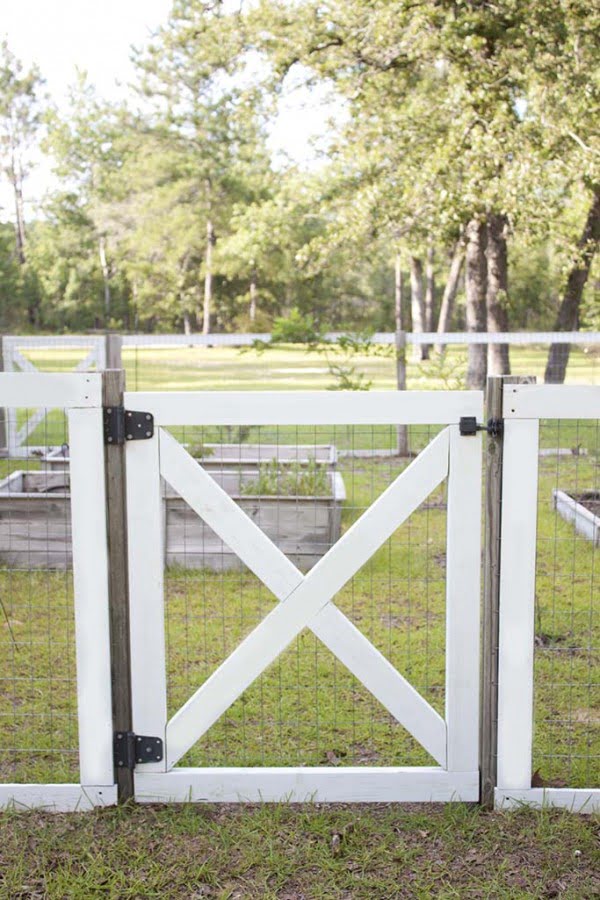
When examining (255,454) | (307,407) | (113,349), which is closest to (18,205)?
(113,349)

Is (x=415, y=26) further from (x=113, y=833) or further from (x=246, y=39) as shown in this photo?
(x=113, y=833)

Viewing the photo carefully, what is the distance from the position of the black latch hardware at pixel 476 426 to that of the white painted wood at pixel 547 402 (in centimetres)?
4

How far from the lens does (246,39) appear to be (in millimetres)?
15734

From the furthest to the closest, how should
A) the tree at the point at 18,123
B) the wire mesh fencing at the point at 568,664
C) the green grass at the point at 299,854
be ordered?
the tree at the point at 18,123
the wire mesh fencing at the point at 568,664
the green grass at the point at 299,854

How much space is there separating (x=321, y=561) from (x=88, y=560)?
758 millimetres

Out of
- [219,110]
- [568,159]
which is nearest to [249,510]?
[568,159]

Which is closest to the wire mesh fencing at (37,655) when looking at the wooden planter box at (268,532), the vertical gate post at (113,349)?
the wooden planter box at (268,532)

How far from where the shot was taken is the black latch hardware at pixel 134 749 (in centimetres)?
320

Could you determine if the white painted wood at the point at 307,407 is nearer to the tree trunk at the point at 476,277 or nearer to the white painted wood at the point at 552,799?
the white painted wood at the point at 552,799

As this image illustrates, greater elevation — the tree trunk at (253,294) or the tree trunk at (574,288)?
the tree trunk at (253,294)

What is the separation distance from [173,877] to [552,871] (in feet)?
3.69

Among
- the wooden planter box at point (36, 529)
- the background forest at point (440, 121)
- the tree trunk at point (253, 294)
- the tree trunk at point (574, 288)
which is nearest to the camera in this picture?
the wooden planter box at point (36, 529)

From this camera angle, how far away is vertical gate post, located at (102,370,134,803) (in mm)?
3152

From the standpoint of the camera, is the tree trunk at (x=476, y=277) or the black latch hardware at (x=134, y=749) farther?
the tree trunk at (x=476, y=277)
